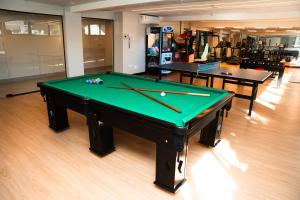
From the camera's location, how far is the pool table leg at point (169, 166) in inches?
76.2

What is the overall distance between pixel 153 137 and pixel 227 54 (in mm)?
15138

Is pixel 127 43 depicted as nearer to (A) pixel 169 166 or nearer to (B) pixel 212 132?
(B) pixel 212 132

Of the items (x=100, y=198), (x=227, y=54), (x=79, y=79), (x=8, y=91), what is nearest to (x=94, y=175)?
(x=100, y=198)

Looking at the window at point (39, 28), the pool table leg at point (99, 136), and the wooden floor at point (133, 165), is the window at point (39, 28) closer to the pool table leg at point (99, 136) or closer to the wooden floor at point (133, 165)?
the wooden floor at point (133, 165)

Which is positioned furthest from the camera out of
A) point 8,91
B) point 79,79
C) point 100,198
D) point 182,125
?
point 8,91

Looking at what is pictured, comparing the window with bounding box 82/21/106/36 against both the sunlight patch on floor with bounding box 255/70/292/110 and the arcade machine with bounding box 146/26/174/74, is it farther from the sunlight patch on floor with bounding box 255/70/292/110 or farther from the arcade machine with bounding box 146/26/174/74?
the sunlight patch on floor with bounding box 255/70/292/110

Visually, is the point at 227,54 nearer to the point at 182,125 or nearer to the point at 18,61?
the point at 18,61

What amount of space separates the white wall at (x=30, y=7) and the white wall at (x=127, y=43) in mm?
2052

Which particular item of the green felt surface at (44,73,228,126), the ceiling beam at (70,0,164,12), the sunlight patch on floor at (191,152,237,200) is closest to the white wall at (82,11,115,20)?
the ceiling beam at (70,0,164,12)

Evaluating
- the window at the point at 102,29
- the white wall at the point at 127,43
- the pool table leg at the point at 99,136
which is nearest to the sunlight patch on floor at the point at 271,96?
the pool table leg at the point at 99,136

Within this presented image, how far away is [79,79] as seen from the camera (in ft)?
11.9

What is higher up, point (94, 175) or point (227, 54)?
point (227, 54)

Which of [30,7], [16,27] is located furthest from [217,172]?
[16,27]

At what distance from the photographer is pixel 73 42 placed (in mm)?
5957
